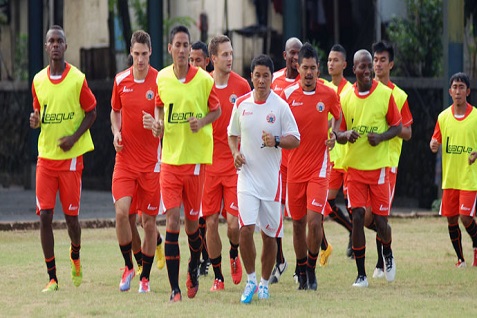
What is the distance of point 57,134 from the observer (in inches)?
530

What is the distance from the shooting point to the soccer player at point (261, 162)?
41.1ft

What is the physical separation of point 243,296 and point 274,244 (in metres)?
0.64

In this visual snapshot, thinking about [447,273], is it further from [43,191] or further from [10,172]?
[10,172]

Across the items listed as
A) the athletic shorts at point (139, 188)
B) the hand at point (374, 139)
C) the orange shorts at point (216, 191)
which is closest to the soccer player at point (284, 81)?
the orange shorts at point (216, 191)

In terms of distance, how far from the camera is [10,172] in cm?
2725

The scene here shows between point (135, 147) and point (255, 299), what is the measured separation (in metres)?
2.08

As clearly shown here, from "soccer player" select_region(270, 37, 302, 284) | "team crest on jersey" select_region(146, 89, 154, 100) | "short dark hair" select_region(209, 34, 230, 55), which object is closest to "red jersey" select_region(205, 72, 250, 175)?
"short dark hair" select_region(209, 34, 230, 55)

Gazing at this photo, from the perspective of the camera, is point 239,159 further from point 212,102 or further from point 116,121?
point 116,121

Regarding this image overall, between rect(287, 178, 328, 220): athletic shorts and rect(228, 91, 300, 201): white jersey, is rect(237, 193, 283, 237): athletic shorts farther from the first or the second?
rect(287, 178, 328, 220): athletic shorts

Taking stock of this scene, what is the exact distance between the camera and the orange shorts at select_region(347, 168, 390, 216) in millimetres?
14312

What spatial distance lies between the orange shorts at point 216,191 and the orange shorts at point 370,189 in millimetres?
1300

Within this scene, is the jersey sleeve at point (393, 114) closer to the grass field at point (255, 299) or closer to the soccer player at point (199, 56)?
the grass field at point (255, 299)

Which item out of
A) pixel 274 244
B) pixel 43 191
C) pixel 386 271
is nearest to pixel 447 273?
pixel 386 271

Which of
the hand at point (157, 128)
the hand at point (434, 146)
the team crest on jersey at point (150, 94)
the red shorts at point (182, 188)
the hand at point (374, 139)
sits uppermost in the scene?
the team crest on jersey at point (150, 94)
